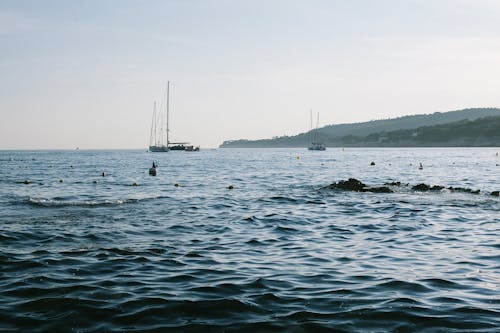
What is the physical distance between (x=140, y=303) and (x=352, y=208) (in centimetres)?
1861

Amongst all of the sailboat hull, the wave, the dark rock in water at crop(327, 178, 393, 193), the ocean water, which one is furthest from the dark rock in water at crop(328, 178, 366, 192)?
the sailboat hull

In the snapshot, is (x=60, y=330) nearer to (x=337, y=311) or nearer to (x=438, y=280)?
(x=337, y=311)

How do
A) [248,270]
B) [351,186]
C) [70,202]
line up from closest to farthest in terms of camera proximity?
[248,270] < [70,202] < [351,186]

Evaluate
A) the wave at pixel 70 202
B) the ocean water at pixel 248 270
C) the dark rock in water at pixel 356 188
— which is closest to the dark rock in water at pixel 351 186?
the dark rock in water at pixel 356 188

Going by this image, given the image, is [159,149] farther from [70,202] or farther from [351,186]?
[70,202]

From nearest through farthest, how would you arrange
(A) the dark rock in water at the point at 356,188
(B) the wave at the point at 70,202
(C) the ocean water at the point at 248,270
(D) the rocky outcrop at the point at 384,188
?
1. (C) the ocean water at the point at 248,270
2. (B) the wave at the point at 70,202
3. (D) the rocky outcrop at the point at 384,188
4. (A) the dark rock in water at the point at 356,188

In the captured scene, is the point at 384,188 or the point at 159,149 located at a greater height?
the point at 159,149

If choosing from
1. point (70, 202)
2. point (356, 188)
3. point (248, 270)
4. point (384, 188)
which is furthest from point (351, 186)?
point (248, 270)

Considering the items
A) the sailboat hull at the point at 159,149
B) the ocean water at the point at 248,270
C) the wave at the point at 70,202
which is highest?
the sailboat hull at the point at 159,149

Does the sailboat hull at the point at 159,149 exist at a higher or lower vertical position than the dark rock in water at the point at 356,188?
higher

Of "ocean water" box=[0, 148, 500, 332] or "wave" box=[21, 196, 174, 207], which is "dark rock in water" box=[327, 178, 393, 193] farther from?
"wave" box=[21, 196, 174, 207]

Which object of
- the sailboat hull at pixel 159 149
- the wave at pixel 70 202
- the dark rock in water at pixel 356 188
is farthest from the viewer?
the sailboat hull at pixel 159 149

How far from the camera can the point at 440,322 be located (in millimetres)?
8570

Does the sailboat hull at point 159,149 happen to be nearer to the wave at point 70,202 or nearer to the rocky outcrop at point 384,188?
the rocky outcrop at point 384,188
